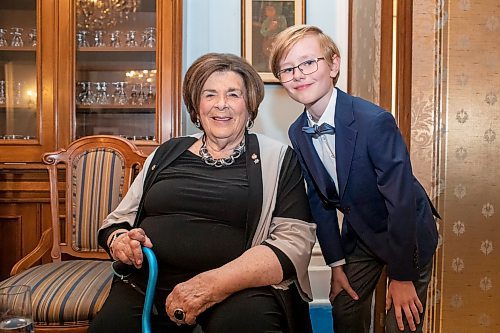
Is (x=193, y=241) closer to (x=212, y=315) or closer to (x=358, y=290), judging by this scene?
(x=212, y=315)

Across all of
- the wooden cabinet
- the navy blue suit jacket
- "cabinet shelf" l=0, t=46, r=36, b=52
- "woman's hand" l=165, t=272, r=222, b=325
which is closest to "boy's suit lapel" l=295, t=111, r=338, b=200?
the navy blue suit jacket

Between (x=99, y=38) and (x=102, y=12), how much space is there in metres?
0.14

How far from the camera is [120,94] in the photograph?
265 cm

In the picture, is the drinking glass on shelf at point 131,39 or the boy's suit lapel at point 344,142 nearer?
the boy's suit lapel at point 344,142

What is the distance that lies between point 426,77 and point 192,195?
47.8 inches

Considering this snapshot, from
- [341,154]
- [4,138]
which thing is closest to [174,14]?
[4,138]

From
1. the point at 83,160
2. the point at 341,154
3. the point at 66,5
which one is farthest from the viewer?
the point at 66,5

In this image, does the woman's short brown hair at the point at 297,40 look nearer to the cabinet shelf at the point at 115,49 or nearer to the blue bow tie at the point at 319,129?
the blue bow tie at the point at 319,129

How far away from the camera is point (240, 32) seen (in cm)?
279

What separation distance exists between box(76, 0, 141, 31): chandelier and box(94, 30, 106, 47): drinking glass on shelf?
20 millimetres

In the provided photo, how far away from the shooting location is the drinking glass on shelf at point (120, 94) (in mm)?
2639

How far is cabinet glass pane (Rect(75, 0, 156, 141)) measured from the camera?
2.53 meters

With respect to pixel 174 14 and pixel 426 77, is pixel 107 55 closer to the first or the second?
pixel 174 14

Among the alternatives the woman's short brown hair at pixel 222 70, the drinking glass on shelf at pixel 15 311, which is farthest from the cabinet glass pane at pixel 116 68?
the drinking glass on shelf at pixel 15 311
